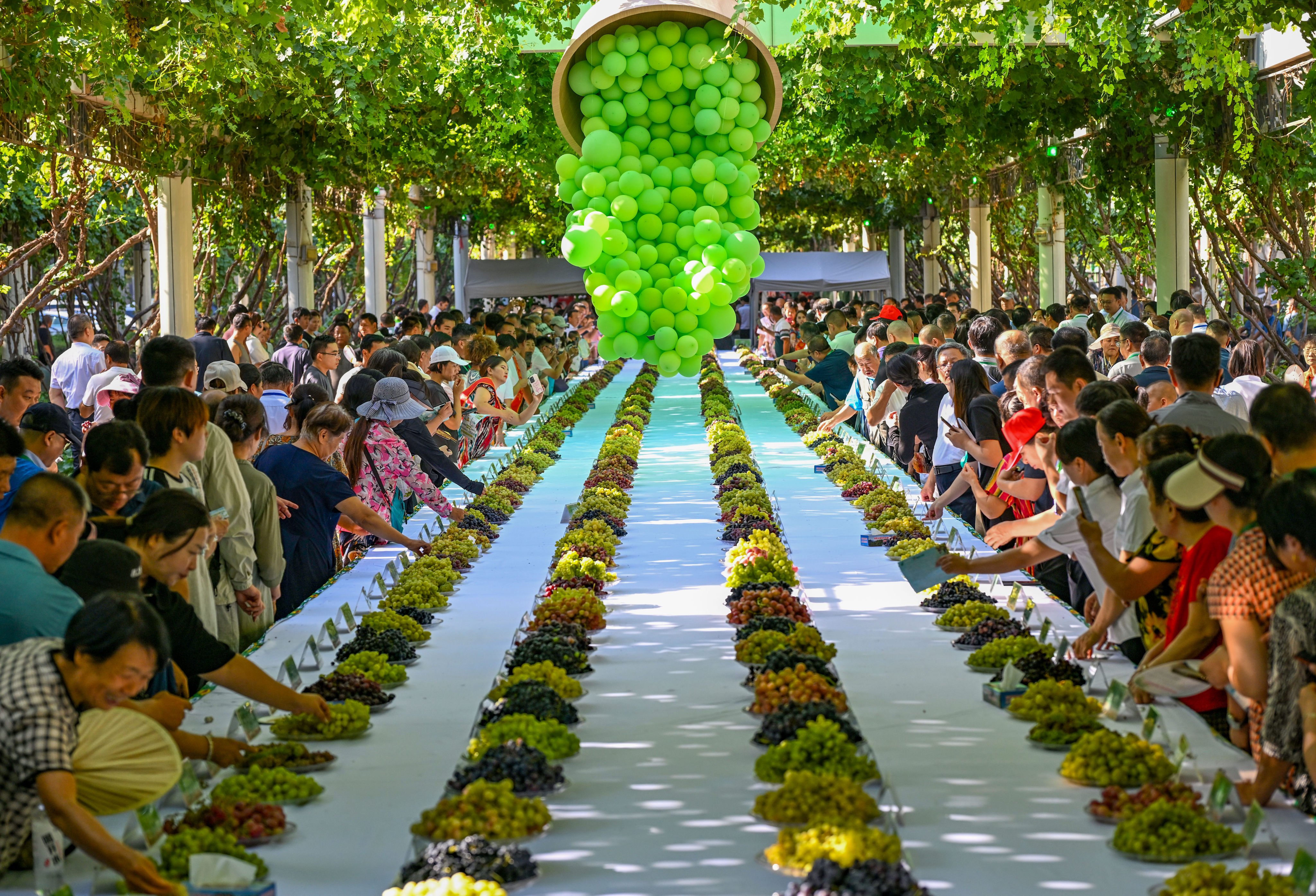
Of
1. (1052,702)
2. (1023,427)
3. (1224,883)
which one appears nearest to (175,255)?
(1023,427)

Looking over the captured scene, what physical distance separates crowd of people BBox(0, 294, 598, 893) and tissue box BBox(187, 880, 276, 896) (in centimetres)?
9

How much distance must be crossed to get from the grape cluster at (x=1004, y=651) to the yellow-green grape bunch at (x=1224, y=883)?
199 centimetres

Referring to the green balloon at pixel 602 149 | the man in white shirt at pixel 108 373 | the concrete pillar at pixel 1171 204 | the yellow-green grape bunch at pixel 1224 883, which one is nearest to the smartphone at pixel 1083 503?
the yellow-green grape bunch at pixel 1224 883

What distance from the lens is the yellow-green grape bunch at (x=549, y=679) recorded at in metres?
4.97

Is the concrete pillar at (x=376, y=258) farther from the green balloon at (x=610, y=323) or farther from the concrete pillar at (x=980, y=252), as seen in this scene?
the green balloon at (x=610, y=323)

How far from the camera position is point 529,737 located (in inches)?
170

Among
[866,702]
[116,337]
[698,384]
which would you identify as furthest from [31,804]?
[116,337]

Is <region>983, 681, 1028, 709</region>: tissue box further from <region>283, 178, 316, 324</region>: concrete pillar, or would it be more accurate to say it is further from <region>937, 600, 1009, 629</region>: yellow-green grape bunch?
<region>283, 178, 316, 324</region>: concrete pillar

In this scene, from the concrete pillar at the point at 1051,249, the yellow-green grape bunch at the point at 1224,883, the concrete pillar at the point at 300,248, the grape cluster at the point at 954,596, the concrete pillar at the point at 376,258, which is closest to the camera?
the yellow-green grape bunch at the point at 1224,883

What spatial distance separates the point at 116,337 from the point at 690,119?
17604mm

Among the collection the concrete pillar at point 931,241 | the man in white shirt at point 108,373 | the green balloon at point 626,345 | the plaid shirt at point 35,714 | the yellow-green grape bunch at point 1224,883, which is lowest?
the yellow-green grape bunch at point 1224,883

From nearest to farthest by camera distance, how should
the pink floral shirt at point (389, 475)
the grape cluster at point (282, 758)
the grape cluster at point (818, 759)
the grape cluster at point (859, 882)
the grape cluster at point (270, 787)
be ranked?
the grape cluster at point (859, 882) < the grape cluster at point (270, 787) < the grape cluster at point (818, 759) < the grape cluster at point (282, 758) < the pink floral shirt at point (389, 475)

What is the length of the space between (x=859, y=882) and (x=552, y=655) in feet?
7.57

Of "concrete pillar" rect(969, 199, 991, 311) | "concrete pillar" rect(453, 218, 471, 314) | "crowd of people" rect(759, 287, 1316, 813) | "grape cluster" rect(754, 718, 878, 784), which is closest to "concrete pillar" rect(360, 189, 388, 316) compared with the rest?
"concrete pillar" rect(453, 218, 471, 314)
